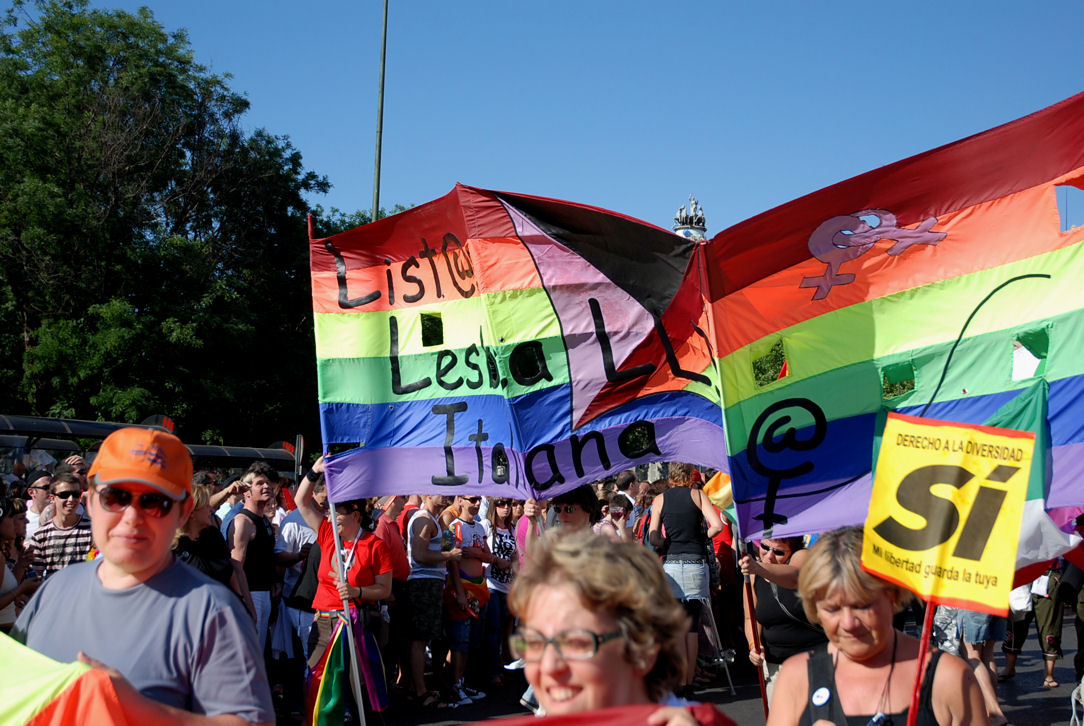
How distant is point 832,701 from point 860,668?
0.50 ft

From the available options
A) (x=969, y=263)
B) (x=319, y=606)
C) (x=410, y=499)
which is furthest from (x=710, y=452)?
(x=410, y=499)

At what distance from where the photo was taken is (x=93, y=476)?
2928 mm

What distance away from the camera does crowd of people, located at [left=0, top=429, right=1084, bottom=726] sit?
219 cm

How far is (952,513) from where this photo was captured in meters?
3.32

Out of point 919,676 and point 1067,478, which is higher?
point 1067,478

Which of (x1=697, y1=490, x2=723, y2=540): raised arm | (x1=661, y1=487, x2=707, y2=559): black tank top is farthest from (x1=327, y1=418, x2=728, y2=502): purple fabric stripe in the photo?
(x1=661, y1=487, x2=707, y2=559): black tank top

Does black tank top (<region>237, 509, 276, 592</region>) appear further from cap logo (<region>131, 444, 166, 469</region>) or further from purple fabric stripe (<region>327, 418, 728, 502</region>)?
cap logo (<region>131, 444, 166, 469</region>)

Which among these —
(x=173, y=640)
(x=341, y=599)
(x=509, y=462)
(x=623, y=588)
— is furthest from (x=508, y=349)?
(x=623, y=588)

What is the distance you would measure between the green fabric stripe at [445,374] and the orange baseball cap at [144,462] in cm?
345

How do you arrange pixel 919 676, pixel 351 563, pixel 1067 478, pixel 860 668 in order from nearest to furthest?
pixel 919 676 < pixel 860 668 < pixel 1067 478 < pixel 351 563

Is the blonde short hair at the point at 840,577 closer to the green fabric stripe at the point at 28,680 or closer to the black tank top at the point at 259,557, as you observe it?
the green fabric stripe at the point at 28,680

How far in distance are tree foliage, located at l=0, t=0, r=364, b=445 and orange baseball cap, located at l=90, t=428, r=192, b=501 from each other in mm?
21039

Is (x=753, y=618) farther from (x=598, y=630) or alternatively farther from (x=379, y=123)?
(x=379, y=123)

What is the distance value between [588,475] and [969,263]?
251 cm
